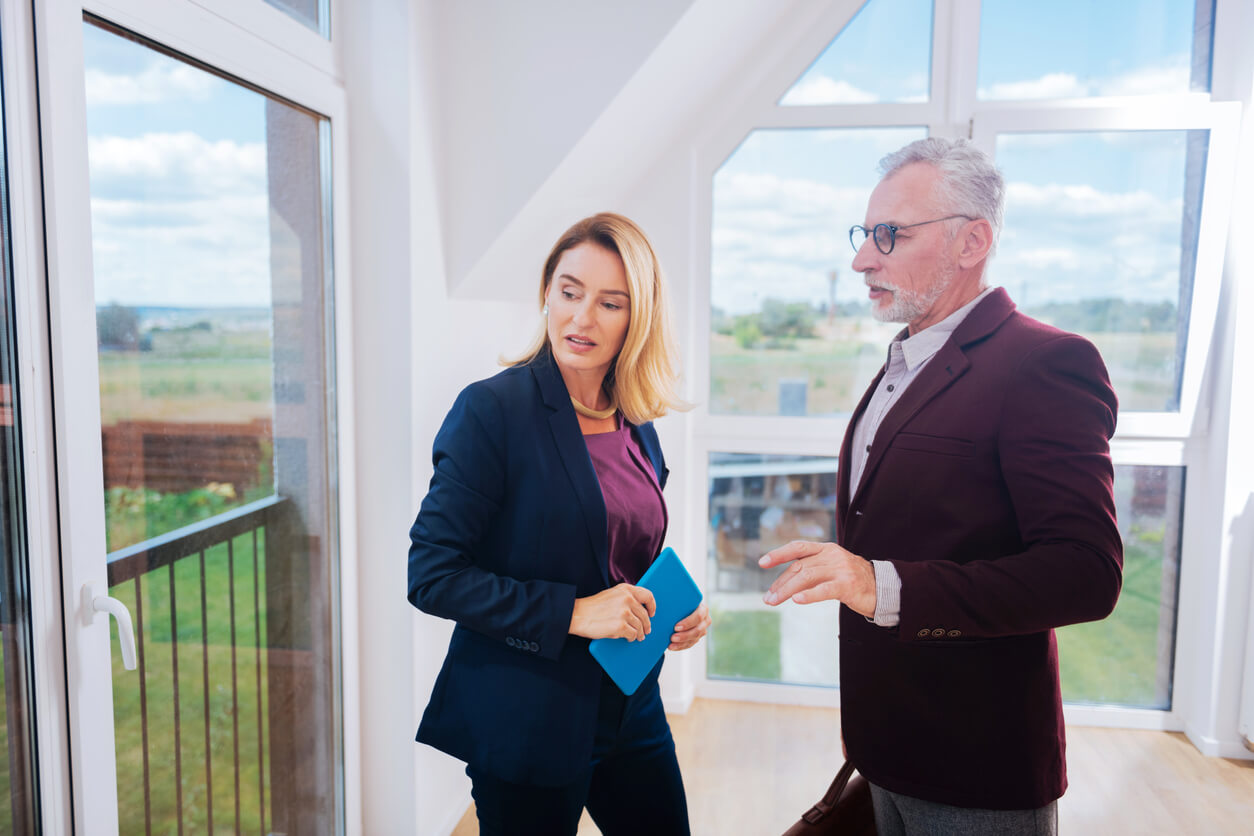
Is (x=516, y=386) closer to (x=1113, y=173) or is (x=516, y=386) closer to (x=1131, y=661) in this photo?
(x=1113, y=173)

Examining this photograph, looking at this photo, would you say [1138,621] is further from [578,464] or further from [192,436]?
[192,436]

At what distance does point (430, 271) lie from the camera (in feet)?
6.70

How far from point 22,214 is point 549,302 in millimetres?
800

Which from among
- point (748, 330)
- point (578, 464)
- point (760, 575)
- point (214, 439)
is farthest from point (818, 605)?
point (214, 439)

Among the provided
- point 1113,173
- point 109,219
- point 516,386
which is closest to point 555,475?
point 516,386

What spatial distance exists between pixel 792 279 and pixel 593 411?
1808mm

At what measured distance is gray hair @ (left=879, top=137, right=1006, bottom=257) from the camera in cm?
128

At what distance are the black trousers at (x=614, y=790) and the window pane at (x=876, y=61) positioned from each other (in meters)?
2.34

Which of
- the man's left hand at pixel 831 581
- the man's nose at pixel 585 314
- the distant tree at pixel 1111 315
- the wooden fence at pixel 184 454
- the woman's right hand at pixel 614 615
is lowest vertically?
the woman's right hand at pixel 614 615

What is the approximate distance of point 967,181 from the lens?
1272 millimetres

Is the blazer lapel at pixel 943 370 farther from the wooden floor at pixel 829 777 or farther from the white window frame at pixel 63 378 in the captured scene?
the wooden floor at pixel 829 777

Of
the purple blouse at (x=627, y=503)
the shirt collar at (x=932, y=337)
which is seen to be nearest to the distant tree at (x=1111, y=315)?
the shirt collar at (x=932, y=337)

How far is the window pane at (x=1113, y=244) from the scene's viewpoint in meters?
2.91

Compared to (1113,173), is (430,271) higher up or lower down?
lower down
